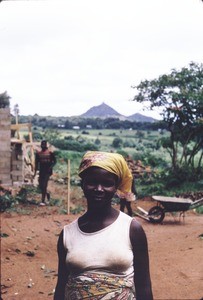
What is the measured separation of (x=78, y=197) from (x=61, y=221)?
2565 mm

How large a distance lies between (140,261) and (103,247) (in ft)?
0.45

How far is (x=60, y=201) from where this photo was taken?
8.62 metres

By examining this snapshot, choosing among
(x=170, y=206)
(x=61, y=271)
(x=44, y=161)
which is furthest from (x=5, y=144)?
(x=61, y=271)

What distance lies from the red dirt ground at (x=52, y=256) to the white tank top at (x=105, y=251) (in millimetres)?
1060

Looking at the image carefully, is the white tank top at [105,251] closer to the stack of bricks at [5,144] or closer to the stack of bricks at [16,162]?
the stack of bricks at [5,144]

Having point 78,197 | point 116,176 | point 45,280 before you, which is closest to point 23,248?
point 45,280

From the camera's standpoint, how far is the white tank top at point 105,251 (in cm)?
134

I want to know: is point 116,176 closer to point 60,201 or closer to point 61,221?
point 61,221

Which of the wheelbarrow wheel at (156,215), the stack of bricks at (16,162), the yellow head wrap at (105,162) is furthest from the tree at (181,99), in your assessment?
the yellow head wrap at (105,162)

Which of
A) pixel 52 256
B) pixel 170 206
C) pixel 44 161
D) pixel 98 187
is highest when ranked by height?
pixel 98 187

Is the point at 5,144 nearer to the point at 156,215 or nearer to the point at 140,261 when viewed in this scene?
the point at 156,215

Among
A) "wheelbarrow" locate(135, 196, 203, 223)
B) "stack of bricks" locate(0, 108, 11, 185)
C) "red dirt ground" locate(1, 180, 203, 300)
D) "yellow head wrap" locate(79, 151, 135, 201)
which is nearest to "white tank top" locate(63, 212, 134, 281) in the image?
"yellow head wrap" locate(79, 151, 135, 201)

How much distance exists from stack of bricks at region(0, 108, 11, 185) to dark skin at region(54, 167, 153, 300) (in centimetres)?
835

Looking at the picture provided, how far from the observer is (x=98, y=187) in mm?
1372
